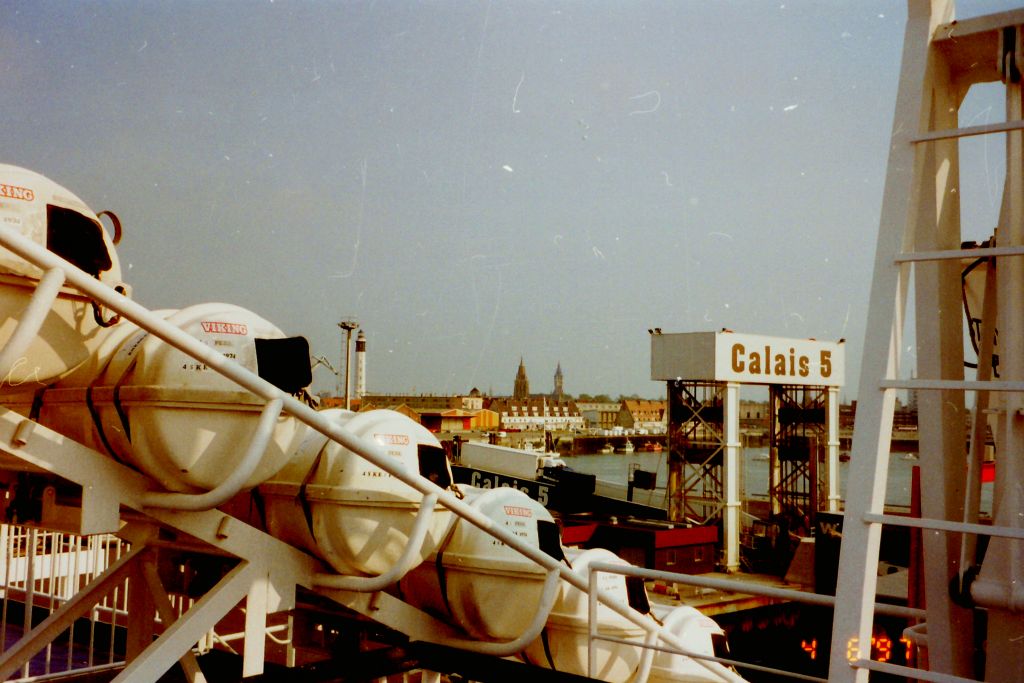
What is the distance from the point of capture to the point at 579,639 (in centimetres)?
585

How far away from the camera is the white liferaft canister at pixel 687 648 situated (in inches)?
242

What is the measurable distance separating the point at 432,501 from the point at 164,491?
55.1 inches

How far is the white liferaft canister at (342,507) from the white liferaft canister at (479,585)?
1.86 ft

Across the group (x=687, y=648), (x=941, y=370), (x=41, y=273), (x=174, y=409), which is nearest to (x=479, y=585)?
(x=687, y=648)

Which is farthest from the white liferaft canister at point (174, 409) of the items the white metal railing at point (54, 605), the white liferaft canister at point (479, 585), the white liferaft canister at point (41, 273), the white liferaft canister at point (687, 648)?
the white liferaft canister at point (687, 648)

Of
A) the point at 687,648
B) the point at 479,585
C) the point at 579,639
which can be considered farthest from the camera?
the point at 687,648

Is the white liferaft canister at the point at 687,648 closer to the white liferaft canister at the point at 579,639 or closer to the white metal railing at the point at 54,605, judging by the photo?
the white liferaft canister at the point at 579,639

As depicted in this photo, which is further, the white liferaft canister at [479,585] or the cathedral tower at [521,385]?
the cathedral tower at [521,385]

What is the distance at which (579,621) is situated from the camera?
583 centimetres

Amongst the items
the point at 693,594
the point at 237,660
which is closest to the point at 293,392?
the point at 237,660

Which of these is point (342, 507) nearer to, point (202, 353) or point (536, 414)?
point (202, 353)

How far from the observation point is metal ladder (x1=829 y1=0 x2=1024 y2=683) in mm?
2246

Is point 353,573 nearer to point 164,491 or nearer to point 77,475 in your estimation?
point 164,491

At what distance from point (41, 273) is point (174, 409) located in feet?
2.73
